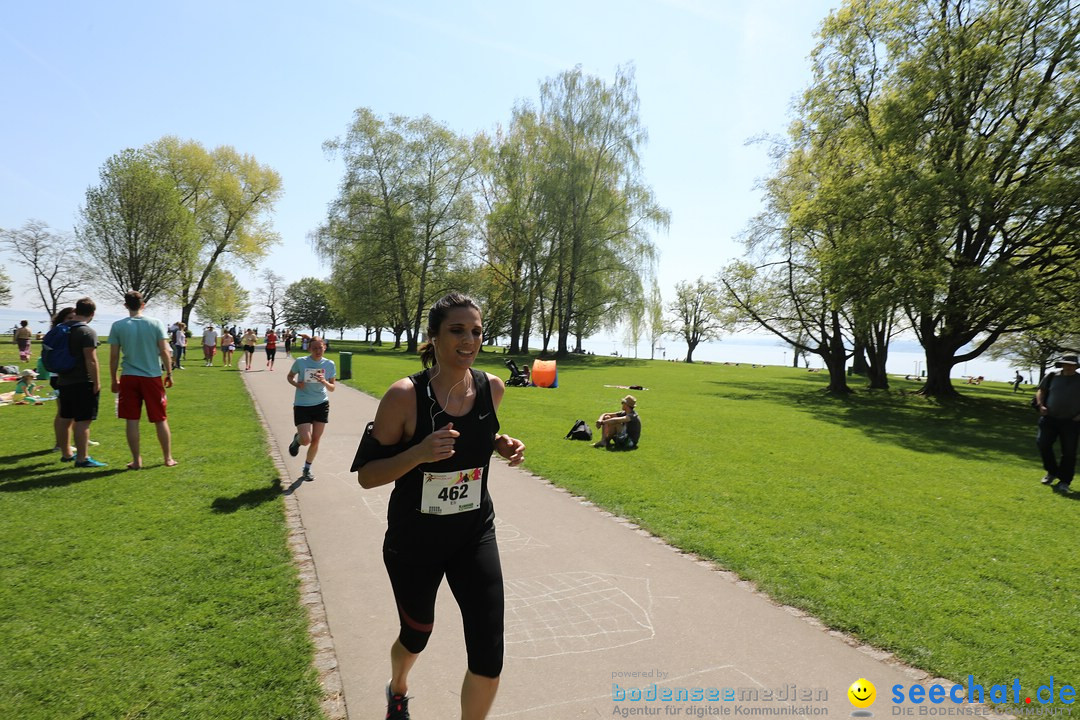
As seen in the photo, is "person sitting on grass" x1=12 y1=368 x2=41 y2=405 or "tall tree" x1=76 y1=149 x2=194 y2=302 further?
"tall tree" x1=76 y1=149 x2=194 y2=302

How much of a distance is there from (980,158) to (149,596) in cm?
2441

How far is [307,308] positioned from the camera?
297 feet

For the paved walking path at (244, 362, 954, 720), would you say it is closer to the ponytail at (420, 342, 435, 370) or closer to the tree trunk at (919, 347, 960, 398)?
the ponytail at (420, 342, 435, 370)

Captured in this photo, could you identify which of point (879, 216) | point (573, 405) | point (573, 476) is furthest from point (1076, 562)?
point (879, 216)

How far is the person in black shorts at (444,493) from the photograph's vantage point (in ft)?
7.61

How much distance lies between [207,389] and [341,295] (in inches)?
1070

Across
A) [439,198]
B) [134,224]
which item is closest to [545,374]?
[439,198]

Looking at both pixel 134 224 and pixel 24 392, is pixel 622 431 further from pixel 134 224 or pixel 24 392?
pixel 134 224

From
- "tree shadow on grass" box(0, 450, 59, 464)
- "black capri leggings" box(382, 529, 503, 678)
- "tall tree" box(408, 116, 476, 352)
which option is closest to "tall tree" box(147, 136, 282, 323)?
"tall tree" box(408, 116, 476, 352)

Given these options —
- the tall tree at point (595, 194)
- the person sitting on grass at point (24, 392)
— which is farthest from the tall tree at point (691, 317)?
the person sitting on grass at point (24, 392)

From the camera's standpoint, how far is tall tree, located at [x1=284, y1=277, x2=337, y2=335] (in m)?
89.9

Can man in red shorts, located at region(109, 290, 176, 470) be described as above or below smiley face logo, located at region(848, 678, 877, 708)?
above

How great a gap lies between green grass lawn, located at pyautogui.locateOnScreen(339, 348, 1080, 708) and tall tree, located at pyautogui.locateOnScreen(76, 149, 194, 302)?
31.8 meters

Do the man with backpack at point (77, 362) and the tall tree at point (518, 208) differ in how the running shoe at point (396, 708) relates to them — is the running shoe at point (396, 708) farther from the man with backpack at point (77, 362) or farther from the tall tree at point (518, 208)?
the tall tree at point (518, 208)
